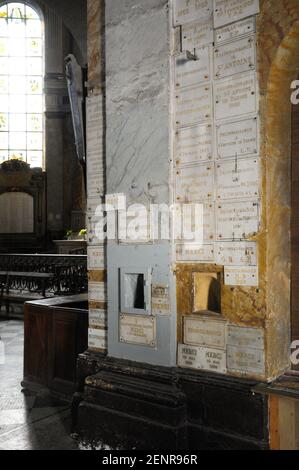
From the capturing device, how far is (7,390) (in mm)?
4777

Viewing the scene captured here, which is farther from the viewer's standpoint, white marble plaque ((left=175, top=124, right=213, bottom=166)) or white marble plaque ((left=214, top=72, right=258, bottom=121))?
white marble plaque ((left=175, top=124, right=213, bottom=166))

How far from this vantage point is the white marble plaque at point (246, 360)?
287cm

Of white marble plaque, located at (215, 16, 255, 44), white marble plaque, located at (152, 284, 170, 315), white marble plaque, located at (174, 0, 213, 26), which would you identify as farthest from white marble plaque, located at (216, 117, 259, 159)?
white marble plaque, located at (152, 284, 170, 315)

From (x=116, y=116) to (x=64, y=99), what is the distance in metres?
15.5

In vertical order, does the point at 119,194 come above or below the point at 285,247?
above

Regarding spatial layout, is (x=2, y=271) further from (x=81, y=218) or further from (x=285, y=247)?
(x=285, y=247)

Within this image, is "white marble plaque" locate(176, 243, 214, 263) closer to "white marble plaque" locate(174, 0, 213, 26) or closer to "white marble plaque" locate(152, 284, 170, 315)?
"white marble plaque" locate(152, 284, 170, 315)

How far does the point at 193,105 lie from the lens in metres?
3.16

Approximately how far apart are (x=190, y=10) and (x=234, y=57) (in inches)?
20.2

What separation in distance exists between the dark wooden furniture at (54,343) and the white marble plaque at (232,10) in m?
2.67

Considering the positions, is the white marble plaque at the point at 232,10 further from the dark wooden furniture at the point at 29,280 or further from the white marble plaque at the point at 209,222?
the dark wooden furniture at the point at 29,280

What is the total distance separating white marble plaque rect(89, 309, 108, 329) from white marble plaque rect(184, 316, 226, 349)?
2.34ft

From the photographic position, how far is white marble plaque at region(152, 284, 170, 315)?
323 cm

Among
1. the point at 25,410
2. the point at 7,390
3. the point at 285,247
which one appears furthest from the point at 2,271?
the point at 285,247
